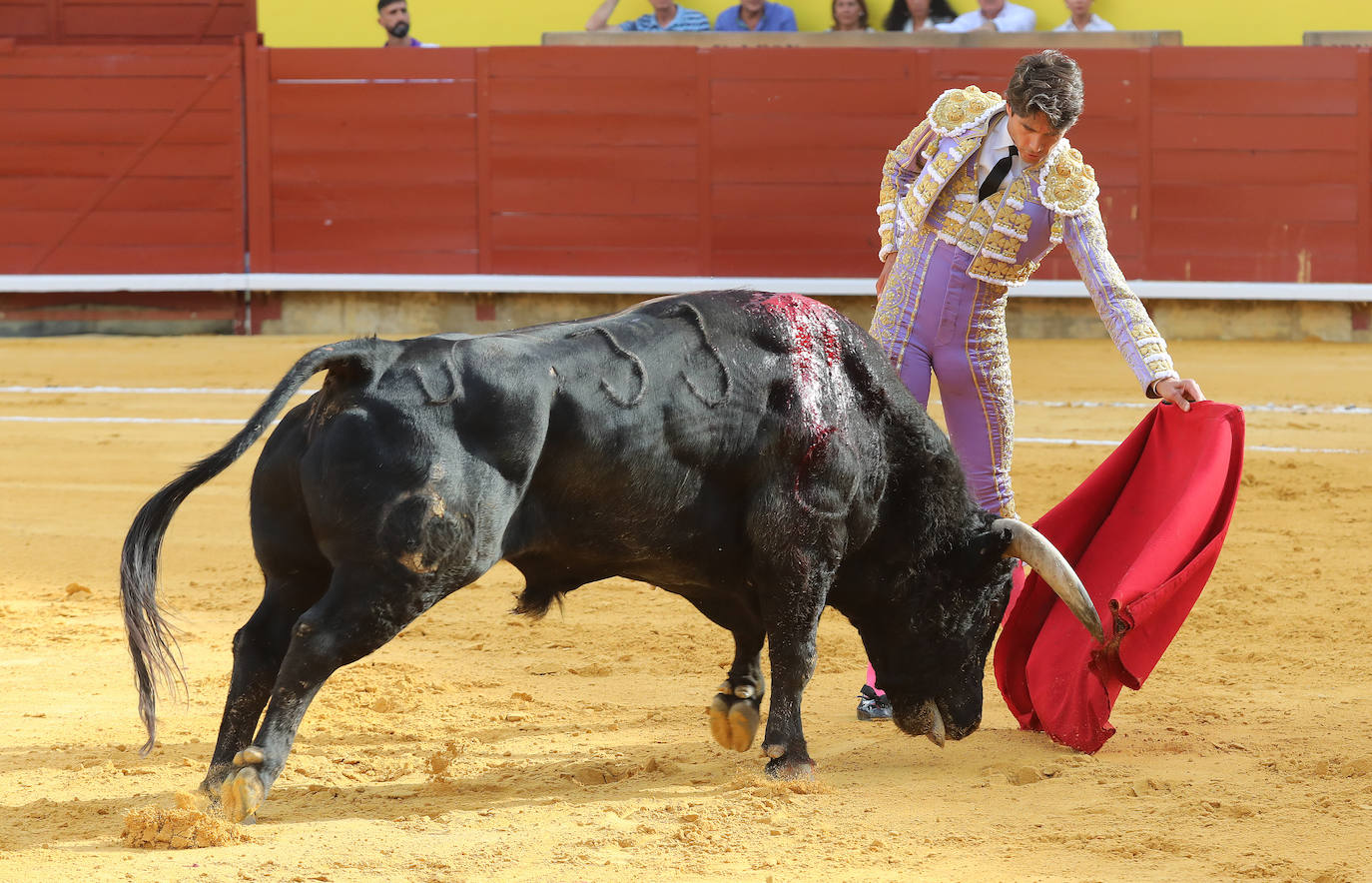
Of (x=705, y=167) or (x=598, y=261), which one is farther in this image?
(x=598, y=261)

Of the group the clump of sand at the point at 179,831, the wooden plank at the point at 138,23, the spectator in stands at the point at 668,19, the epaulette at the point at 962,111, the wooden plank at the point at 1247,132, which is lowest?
the clump of sand at the point at 179,831

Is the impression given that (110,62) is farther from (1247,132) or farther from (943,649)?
(943,649)

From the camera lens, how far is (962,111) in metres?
3.11

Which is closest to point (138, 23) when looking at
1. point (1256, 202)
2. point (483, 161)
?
point (483, 161)

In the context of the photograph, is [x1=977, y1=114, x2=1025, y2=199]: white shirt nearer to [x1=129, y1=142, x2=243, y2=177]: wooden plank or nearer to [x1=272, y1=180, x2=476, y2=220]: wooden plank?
[x1=272, y1=180, x2=476, y2=220]: wooden plank

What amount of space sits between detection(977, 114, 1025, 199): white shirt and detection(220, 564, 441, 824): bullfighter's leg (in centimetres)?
142

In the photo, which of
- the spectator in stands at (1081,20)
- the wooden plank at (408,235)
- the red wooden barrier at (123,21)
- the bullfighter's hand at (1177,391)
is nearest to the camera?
the bullfighter's hand at (1177,391)

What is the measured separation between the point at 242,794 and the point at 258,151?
25.5ft

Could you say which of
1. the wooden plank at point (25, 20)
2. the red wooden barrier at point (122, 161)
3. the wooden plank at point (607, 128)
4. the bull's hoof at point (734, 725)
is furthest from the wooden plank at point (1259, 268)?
the wooden plank at point (25, 20)

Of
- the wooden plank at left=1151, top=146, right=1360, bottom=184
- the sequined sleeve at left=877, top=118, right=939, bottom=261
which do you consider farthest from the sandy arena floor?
the wooden plank at left=1151, top=146, right=1360, bottom=184

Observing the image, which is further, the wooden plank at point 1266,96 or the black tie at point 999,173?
the wooden plank at point 1266,96

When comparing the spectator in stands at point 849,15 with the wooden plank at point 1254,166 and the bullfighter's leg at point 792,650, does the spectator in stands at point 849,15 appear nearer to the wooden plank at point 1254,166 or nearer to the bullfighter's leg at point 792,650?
the wooden plank at point 1254,166

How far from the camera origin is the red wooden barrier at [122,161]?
955 centimetres

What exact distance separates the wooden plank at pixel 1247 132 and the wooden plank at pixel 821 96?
1.42 meters
